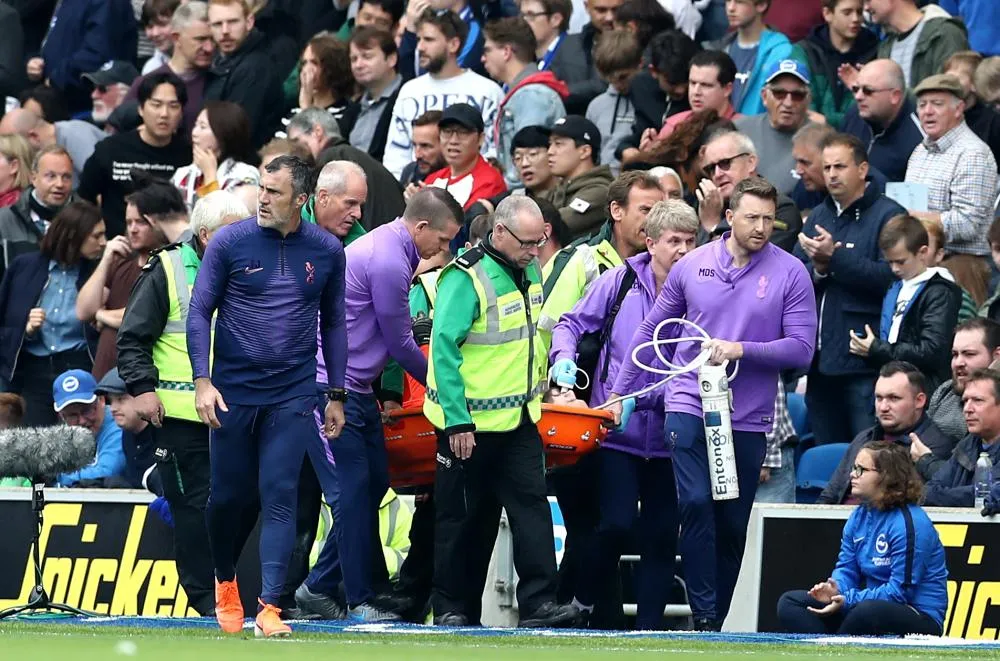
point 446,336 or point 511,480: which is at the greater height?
point 446,336

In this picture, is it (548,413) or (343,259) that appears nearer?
(343,259)

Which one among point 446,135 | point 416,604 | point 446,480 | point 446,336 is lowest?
point 416,604

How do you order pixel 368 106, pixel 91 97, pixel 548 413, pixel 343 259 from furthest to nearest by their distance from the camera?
pixel 91 97 < pixel 368 106 < pixel 548 413 < pixel 343 259

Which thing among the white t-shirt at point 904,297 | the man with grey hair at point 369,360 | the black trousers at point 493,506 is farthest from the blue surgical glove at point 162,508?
the white t-shirt at point 904,297

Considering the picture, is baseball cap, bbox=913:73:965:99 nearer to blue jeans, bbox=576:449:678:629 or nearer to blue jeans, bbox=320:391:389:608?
blue jeans, bbox=576:449:678:629

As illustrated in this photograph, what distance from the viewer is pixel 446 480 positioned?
A: 11.3m

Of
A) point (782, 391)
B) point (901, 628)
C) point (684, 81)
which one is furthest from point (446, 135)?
point (901, 628)

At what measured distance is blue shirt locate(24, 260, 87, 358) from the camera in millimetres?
16234

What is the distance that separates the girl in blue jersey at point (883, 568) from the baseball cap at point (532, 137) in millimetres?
4175

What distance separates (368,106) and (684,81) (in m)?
3.08

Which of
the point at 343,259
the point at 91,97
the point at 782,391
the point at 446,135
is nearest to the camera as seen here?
the point at 343,259

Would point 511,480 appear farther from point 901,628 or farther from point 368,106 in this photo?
point 368,106

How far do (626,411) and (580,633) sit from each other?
1466mm

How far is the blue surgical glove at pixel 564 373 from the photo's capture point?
11.5 meters
